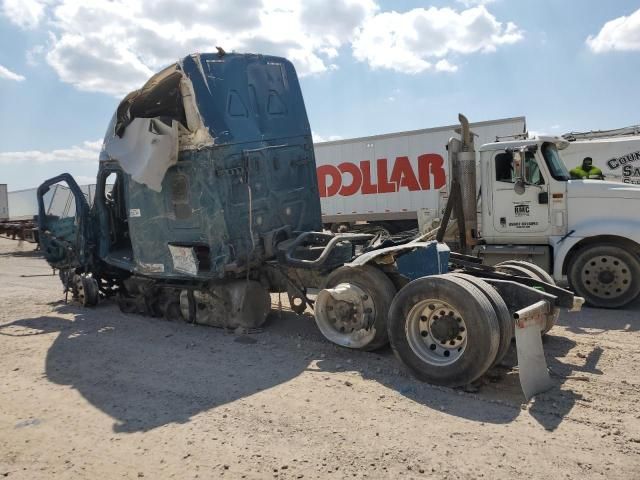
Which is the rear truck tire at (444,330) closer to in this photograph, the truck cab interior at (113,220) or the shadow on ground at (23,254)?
the truck cab interior at (113,220)

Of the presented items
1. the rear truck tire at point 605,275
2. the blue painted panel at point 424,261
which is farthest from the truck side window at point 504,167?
the blue painted panel at point 424,261

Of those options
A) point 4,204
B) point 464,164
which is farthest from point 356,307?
point 4,204

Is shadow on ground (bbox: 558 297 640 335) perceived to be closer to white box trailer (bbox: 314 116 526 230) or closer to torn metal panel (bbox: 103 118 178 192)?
torn metal panel (bbox: 103 118 178 192)

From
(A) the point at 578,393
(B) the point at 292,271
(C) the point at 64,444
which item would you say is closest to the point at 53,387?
(C) the point at 64,444

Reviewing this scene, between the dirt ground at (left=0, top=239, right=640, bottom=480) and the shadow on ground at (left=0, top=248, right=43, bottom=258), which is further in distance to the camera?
the shadow on ground at (left=0, top=248, right=43, bottom=258)

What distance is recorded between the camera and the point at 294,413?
436 cm

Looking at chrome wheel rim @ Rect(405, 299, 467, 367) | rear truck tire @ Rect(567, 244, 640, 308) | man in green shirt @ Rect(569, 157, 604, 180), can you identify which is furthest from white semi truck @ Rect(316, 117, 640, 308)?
chrome wheel rim @ Rect(405, 299, 467, 367)

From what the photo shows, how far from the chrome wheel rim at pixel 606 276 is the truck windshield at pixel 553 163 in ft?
4.61

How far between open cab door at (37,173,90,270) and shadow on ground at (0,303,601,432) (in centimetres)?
148

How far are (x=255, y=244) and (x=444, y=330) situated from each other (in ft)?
10.1

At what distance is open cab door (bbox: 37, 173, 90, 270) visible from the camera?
8938mm

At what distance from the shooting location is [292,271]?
7016 millimetres

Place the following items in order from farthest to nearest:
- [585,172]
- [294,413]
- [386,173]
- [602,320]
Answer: [386,173] → [585,172] → [602,320] → [294,413]

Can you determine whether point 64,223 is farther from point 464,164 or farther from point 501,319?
point 501,319
